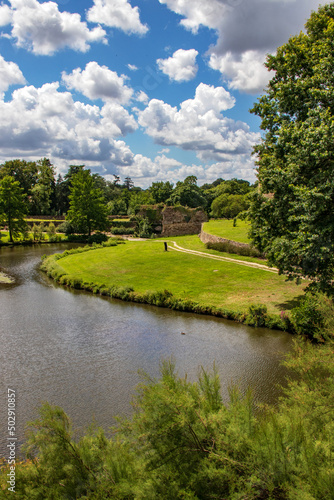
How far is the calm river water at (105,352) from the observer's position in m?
10.9

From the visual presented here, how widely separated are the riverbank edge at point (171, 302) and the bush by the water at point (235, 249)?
1059cm

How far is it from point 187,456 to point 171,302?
16.2 meters

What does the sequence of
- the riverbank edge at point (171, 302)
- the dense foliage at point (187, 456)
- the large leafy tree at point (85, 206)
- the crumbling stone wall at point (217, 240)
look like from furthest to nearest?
the large leafy tree at point (85, 206)
the crumbling stone wall at point (217, 240)
the riverbank edge at point (171, 302)
the dense foliage at point (187, 456)

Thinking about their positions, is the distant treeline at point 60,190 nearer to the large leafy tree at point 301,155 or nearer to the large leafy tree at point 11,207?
the large leafy tree at point 11,207

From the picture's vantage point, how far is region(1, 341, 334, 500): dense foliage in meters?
4.46

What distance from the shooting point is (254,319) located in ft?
56.9

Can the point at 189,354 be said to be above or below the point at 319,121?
below

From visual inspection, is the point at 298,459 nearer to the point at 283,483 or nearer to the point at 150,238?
the point at 283,483

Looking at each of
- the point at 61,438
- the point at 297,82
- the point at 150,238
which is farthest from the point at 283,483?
the point at 150,238

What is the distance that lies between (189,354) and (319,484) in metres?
10.3

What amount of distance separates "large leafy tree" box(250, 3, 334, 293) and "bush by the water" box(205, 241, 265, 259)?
12500mm

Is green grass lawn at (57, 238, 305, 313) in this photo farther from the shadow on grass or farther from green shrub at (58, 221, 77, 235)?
green shrub at (58, 221, 77, 235)

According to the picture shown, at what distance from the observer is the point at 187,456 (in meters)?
5.08

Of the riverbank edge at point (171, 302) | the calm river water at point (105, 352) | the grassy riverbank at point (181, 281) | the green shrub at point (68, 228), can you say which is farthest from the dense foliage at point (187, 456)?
the green shrub at point (68, 228)
